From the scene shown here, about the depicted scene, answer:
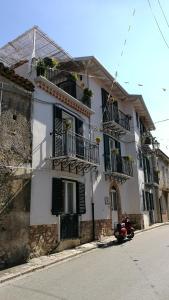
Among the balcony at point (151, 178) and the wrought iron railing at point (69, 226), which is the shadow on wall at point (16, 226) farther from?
the balcony at point (151, 178)

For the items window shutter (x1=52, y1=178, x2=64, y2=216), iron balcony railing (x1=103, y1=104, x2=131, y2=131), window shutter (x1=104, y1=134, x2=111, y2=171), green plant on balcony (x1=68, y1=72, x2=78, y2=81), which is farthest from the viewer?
iron balcony railing (x1=103, y1=104, x2=131, y2=131)

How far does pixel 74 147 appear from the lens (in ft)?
43.1

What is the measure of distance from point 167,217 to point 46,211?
70.6 ft

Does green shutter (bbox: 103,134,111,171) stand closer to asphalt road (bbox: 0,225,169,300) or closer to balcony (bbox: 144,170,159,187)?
balcony (bbox: 144,170,159,187)

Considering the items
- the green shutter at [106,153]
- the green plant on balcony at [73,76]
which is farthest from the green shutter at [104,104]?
the green plant on balcony at [73,76]

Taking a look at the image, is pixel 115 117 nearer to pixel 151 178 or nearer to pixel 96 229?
pixel 96 229

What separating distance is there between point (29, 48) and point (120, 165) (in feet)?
29.0

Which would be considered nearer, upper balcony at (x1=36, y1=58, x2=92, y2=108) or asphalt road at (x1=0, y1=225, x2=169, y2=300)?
asphalt road at (x1=0, y1=225, x2=169, y2=300)

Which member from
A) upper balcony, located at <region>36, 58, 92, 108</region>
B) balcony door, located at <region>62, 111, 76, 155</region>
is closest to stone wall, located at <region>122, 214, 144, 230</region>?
upper balcony, located at <region>36, 58, 92, 108</region>

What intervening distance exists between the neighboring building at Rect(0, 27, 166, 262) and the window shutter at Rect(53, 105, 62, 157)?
4 cm

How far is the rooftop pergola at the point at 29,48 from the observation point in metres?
13.3

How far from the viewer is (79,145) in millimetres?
13633

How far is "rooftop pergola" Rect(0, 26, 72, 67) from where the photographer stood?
13297mm

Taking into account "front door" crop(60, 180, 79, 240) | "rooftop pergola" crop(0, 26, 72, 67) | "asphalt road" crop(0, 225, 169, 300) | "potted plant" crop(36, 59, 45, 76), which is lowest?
"asphalt road" crop(0, 225, 169, 300)
